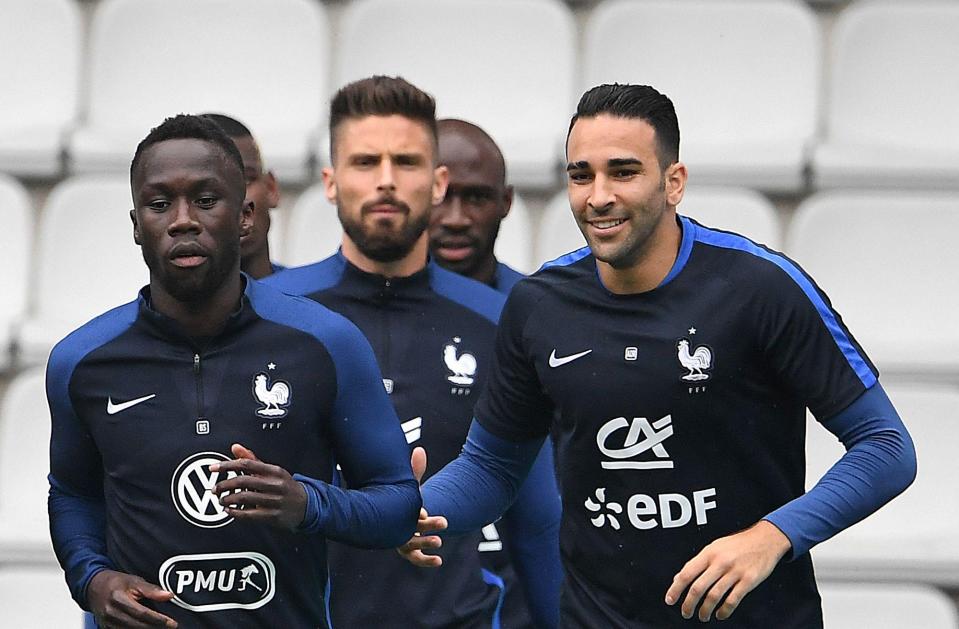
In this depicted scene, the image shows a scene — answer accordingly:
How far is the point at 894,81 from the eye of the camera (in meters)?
7.55

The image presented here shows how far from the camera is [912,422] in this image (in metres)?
6.53

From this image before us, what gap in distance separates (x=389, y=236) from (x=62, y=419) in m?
1.27

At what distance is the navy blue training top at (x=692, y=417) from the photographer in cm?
373

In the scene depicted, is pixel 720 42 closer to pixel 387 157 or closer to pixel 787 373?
pixel 387 157

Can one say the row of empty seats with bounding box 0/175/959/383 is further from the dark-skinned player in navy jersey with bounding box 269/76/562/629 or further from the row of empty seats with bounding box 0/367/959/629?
the dark-skinned player in navy jersey with bounding box 269/76/562/629

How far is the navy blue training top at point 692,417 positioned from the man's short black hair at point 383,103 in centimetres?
119

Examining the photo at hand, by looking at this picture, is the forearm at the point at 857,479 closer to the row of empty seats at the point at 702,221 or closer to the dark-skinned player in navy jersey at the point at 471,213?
the dark-skinned player in navy jersey at the point at 471,213

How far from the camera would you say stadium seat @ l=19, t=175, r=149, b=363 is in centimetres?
694

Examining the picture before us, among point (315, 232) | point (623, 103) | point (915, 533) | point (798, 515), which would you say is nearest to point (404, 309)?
point (623, 103)

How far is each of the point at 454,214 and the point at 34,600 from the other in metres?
1.94

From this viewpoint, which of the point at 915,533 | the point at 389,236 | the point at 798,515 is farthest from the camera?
the point at 915,533

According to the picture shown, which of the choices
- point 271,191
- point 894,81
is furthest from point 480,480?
point 894,81

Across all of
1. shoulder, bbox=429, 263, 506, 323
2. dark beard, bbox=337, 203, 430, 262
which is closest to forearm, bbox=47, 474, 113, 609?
dark beard, bbox=337, 203, 430, 262

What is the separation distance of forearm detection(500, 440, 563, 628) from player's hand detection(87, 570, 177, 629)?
1493 millimetres
